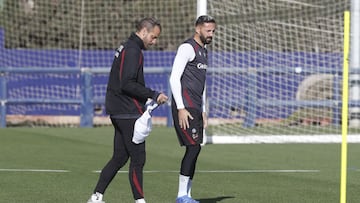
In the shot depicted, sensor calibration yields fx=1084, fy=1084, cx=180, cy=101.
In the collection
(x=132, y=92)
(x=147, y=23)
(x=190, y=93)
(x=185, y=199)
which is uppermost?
(x=147, y=23)

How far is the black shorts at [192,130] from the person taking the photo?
33.5 ft

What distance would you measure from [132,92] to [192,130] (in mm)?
929

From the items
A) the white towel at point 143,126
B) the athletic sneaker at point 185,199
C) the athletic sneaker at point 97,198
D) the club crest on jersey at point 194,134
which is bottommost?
the athletic sneaker at point 185,199

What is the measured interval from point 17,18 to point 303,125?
342 inches

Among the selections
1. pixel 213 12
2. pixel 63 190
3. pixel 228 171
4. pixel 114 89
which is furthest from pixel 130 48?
pixel 213 12

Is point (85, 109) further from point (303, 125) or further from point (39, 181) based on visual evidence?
point (39, 181)

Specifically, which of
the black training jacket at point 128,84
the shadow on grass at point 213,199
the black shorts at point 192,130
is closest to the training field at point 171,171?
the shadow on grass at point 213,199

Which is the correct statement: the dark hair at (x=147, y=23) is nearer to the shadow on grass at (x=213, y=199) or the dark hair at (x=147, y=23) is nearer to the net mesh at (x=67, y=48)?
the shadow on grass at (x=213, y=199)

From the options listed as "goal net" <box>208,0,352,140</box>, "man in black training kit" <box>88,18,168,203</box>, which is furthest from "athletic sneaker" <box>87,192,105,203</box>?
"goal net" <box>208,0,352,140</box>

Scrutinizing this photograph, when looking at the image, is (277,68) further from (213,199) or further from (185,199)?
(185,199)

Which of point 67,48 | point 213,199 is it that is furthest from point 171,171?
point 67,48

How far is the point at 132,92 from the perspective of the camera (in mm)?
9539

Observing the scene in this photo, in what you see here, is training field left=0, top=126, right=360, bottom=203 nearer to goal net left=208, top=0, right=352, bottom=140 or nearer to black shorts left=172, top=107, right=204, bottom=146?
black shorts left=172, top=107, right=204, bottom=146

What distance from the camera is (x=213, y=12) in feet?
60.7
